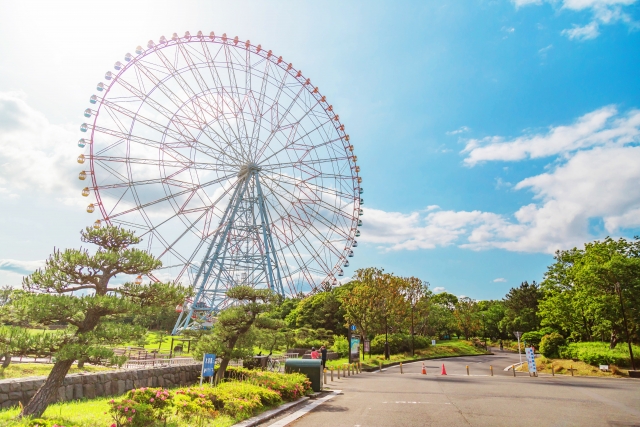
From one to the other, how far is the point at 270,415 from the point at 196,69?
2472cm

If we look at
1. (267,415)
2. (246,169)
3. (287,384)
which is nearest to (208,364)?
(287,384)

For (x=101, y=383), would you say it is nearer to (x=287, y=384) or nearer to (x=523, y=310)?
(x=287, y=384)

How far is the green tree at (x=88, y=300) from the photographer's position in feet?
24.4

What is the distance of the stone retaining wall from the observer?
945 centimetres

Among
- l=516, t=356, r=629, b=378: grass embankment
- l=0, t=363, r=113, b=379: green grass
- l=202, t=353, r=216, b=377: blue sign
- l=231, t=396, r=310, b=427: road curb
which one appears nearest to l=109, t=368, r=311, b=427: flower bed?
l=231, t=396, r=310, b=427: road curb

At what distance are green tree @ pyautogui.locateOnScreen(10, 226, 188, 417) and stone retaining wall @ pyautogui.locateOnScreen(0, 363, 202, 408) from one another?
253 centimetres

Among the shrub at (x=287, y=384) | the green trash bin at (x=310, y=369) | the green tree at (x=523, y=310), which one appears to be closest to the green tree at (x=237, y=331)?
the shrub at (x=287, y=384)

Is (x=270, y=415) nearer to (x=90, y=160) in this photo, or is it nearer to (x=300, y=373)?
(x=300, y=373)

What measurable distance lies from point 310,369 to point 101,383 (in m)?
6.83

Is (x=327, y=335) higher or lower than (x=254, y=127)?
lower

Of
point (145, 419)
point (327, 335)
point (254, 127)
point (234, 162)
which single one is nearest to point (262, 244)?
point (234, 162)

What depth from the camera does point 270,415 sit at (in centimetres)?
945

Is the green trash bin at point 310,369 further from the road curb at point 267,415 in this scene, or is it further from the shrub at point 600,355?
the shrub at point 600,355

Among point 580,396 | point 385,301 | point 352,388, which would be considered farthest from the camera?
point 385,301
